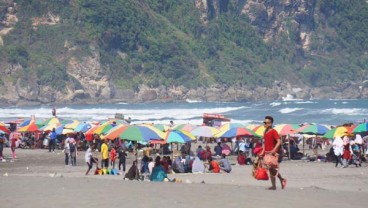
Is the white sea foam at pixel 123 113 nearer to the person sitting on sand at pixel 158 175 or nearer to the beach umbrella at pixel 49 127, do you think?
the beach umbrella at pixel 49 127

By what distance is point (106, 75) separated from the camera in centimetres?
12475

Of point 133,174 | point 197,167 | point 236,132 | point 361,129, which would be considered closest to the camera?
point 133,174

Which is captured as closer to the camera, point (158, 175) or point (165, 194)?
point (165, 194)

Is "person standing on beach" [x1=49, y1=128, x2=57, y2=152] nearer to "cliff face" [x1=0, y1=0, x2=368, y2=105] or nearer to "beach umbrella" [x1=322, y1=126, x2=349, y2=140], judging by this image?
"beach umbrella" [x1=322, y1=126, x2=349, y2=140]

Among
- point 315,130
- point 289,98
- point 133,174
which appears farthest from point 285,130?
point 289,98

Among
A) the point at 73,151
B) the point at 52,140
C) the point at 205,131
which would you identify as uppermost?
the point at 205,131

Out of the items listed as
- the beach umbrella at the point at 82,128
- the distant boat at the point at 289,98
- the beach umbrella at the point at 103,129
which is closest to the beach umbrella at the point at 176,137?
the beach umbrella at the point at 103,129

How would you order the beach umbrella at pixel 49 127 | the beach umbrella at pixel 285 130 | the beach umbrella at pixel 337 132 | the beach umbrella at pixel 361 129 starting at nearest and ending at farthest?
the beach umbrella at pixel 361 129, the beach umbrella at pixel 337 132, the beach umbrella at pixel 285 130, the beach umbrella at pixel 49 127

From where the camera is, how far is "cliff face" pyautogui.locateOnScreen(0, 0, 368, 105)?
120 m

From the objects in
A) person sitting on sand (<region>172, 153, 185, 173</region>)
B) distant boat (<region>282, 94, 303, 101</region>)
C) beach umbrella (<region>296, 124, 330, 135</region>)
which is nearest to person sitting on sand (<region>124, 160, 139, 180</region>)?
person sitting on sand (<region>172, 153, 185, 173</region>)

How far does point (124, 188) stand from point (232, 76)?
121 m

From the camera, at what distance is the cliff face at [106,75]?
395 feet

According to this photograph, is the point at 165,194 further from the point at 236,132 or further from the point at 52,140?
the point at 52,140

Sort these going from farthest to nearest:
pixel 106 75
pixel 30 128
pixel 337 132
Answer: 1. pixel 106 75
2. pixel 30 128
3. pixel 337 132
